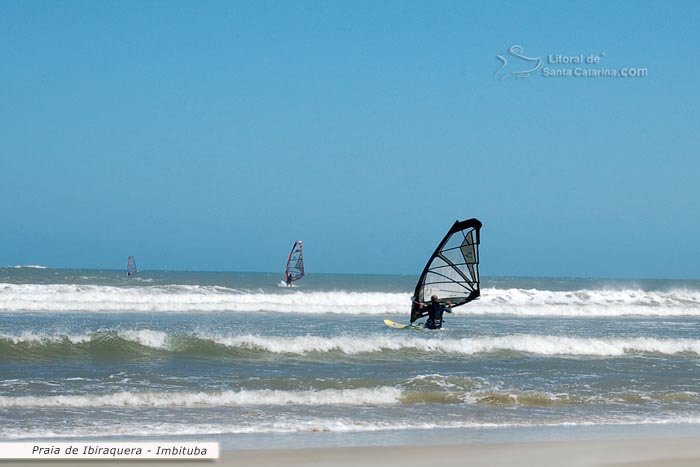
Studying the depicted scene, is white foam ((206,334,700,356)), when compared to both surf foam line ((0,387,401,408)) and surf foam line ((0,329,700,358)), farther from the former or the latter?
surf foam line ((0,387,401,408))

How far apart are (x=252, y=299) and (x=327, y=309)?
350 cm

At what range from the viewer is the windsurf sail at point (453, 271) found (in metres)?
16.8

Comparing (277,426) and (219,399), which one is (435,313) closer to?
(219,399)

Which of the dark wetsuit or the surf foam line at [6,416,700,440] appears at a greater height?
the dark wetsuit

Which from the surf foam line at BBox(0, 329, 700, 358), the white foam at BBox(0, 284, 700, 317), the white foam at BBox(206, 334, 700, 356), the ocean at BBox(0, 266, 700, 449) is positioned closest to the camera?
the ocean at BBox(0, 266, 700, 449)

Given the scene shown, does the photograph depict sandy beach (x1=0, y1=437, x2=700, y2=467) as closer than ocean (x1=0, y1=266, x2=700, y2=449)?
Yes

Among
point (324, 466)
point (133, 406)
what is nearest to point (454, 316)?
point (133, 406)

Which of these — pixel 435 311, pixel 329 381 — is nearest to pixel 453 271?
pixel 435 311
